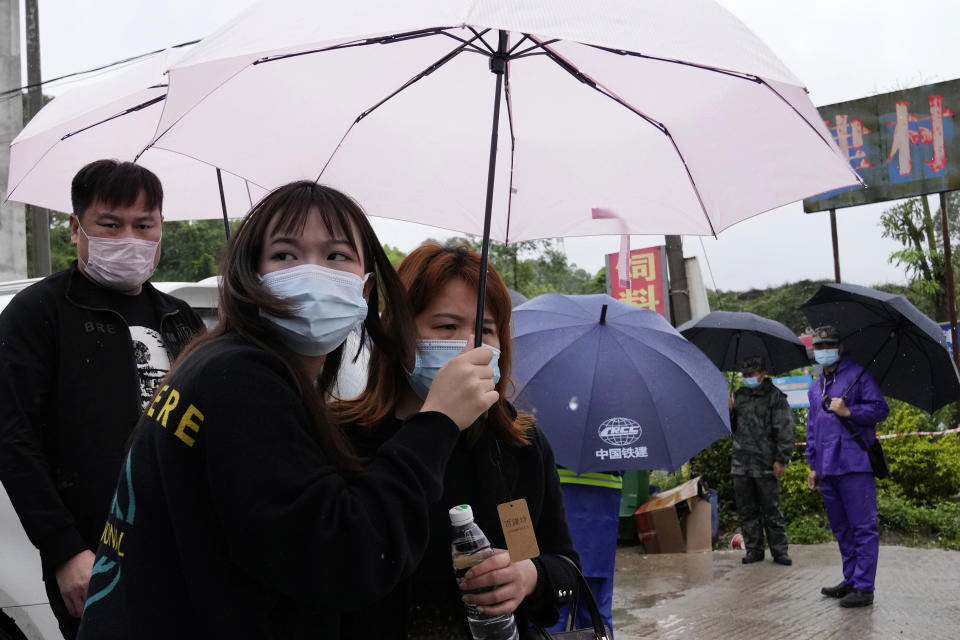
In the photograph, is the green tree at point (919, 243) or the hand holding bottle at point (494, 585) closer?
the hand holding bottle at point (494, 585)

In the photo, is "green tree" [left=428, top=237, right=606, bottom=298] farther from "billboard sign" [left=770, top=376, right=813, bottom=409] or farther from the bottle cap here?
the bottle cap

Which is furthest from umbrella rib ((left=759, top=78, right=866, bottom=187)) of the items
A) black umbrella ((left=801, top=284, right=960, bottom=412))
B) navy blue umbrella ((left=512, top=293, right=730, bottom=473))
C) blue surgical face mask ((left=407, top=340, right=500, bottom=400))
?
black umbrella ((left=801, top=284, right=960, bottom=412))

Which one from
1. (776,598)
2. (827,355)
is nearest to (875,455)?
(827,355)

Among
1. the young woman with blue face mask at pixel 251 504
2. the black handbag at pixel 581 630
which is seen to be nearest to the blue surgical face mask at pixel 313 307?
the young woman with blue face mask at pixel 251 504

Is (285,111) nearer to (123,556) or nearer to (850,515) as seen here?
(123,556)

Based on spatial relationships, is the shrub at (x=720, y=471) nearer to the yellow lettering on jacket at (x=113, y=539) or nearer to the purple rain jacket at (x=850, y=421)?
the purple rain jacket at (x=850, y=421)

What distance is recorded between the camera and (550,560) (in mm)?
2211

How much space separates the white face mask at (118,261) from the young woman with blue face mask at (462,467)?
3.36 ft

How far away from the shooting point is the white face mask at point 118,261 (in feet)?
9.69

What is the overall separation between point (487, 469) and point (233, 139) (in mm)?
1476

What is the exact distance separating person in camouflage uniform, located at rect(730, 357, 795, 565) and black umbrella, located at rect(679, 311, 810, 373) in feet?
1.16

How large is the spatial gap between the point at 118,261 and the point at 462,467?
147cm

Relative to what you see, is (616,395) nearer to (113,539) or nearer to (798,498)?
(113,539)

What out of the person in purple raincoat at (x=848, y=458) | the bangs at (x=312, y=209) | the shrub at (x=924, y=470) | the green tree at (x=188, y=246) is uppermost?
the green tree at (x=188, y=246)
